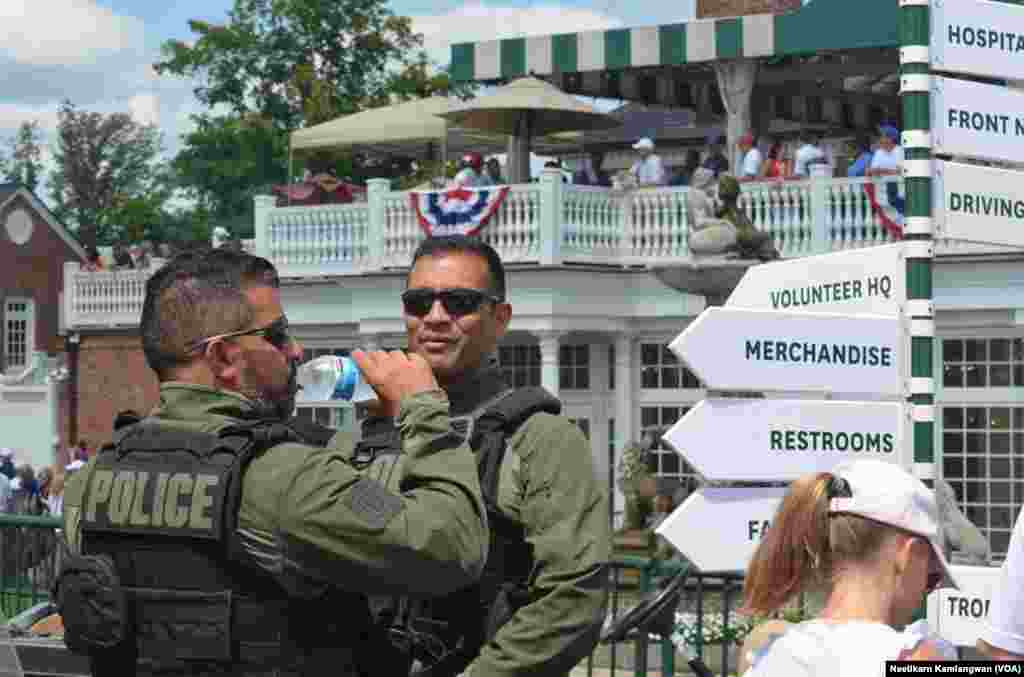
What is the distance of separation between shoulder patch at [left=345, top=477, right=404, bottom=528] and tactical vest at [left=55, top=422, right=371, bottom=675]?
0.25m

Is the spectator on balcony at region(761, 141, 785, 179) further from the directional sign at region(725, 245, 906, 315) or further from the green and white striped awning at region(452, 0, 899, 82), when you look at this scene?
the directional sign at region(725, 245, 906, 315)

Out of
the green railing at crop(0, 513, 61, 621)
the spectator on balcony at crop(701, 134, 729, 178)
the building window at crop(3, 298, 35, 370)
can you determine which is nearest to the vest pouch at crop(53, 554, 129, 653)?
the green railing at crop(0, 513, 61, 621)

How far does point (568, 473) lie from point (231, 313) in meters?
0.92

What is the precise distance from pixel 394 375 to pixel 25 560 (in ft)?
25.2

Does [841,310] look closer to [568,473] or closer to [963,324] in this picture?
[568,473]

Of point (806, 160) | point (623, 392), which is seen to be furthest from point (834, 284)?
point (623, 392)

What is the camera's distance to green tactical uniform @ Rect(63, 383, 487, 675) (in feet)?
13.4

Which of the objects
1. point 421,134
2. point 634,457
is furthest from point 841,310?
point 421,134

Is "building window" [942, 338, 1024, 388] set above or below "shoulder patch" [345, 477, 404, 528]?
below

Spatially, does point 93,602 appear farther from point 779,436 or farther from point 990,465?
point 990,465

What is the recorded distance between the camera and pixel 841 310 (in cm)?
739

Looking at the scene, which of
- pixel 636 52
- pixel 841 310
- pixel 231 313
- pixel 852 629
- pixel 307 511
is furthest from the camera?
pixel 636 52

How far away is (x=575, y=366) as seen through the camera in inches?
1253

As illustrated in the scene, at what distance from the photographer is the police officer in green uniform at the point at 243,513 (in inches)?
162
